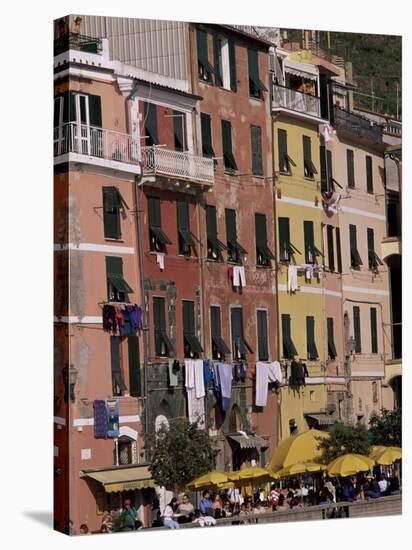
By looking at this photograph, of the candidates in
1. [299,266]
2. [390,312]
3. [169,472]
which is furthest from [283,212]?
[169,472]

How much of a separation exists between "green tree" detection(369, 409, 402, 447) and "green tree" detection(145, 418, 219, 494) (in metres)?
3.86

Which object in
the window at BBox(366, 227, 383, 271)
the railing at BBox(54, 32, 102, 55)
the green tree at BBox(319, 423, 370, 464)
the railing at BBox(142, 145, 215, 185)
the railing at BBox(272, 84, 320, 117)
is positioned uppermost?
the railing at BBox(54, 32, 102, 55)

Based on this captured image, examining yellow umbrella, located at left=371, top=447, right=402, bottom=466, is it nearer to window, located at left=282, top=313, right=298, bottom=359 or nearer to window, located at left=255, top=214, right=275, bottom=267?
window, located at left=282, top=313, right=298, bottom=359

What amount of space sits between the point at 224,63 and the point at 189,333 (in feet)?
14.8

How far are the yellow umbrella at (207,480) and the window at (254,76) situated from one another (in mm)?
6385

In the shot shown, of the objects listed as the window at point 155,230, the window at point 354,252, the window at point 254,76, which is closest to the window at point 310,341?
the window at point 354,252

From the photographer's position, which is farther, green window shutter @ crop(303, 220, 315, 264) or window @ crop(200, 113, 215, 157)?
green window shutter @ crop(303, 220, 315, 264)

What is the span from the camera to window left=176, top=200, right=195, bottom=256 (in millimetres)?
28641

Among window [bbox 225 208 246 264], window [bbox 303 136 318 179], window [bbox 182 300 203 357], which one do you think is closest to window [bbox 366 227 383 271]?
window [bbox 303 136 318 179]

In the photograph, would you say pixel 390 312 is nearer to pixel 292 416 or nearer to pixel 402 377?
pixel 402 377

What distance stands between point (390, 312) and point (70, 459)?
7712 mm

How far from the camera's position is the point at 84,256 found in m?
26.9

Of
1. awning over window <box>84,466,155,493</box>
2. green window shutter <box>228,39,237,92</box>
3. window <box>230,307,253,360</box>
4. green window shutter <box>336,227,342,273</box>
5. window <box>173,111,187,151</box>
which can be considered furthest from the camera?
green window shutter <box>336,227,342,273</box>

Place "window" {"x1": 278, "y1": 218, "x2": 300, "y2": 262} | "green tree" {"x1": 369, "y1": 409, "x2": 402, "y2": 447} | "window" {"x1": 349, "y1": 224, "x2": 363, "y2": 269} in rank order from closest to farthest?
"window" {"x1": 278, "y1": 218, "x2": 300, "y2": 262}, "green tree" {"x1": 369, "y1": 409, "x2": 402, "y2": 447}, "window" {"x1": 349, "y1": 224, "x2": 363, "y2": 269}
